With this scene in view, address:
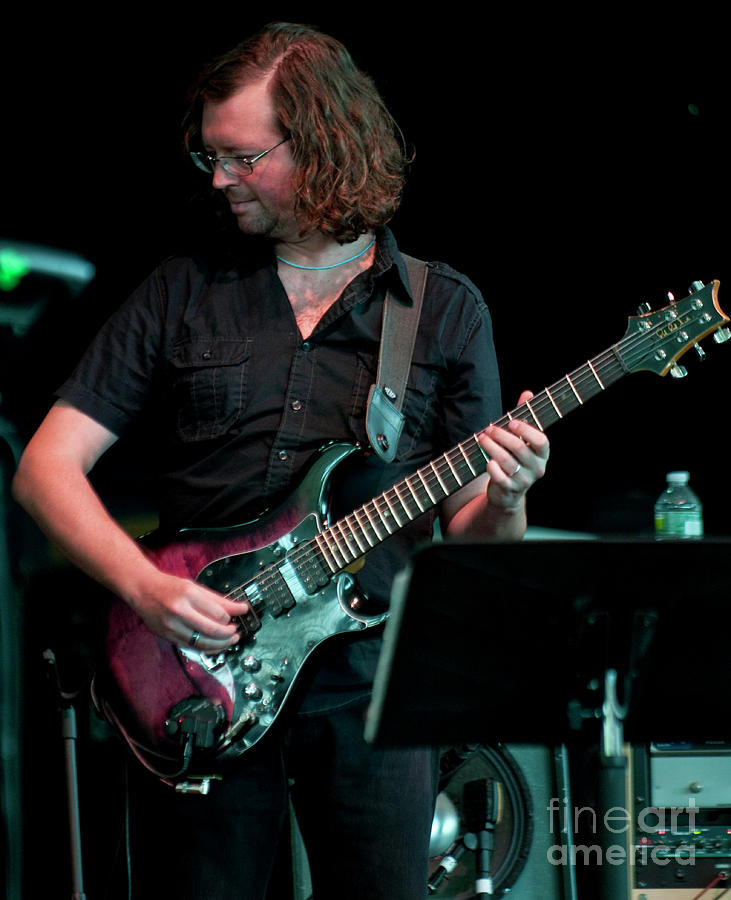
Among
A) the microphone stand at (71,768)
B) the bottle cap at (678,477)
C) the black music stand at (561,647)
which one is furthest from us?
the bottle cap at (678,477)

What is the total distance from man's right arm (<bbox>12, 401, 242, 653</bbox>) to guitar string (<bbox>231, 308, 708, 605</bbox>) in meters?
0.14

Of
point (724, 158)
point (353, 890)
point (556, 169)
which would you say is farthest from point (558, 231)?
point (353, 890)

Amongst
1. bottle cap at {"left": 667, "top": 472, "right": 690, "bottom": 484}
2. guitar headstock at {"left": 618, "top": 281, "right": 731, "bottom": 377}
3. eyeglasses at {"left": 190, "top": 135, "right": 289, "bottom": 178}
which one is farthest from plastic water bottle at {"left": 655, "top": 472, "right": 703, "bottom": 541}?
eyeglasses at {"left": 190, "top": 135, "right": 289, "bottom": 178}

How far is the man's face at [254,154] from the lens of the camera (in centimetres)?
214

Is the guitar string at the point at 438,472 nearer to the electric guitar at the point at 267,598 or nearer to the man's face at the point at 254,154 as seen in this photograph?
the electric guitar at the point at 267,598

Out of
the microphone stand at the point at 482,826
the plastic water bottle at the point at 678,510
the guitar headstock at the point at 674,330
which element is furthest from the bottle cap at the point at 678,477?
the guitar headstock at the point at 674,330

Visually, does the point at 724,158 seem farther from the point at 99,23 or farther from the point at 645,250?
the point at 99,23

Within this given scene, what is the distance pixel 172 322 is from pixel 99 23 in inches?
56.0

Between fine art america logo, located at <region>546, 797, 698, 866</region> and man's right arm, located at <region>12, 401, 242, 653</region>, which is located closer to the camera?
man's right arm, located at <region>12, 401, 242, 653</region>

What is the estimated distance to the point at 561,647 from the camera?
1.35 metres

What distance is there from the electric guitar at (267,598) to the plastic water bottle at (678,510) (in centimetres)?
142

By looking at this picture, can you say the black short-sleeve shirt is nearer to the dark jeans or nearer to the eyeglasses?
the eyeglasses

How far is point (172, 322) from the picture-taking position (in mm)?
2135

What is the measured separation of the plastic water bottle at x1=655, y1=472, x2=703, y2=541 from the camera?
11.0 ft
